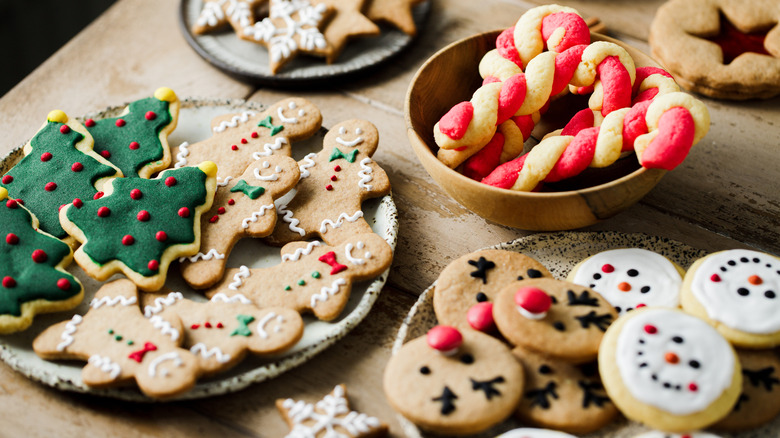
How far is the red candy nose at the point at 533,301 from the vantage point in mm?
804

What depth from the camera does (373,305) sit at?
3.24 ft

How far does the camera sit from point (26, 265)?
36.9 inches

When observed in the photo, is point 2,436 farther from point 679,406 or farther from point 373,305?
point 679,406

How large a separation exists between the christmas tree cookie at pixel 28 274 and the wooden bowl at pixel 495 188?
1.80 feet

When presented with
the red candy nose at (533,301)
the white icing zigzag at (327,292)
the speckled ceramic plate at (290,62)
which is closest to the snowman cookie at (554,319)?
the red candy nose at (533,301)

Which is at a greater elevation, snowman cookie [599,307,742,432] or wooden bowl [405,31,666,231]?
wooden bowl [405,31,666,231]

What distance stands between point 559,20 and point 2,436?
1.00m

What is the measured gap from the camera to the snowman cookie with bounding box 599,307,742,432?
2.41 feet

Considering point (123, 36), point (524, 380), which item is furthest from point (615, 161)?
point (123, 36)

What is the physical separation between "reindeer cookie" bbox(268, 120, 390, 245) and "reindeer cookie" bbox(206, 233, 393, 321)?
0.13 feet

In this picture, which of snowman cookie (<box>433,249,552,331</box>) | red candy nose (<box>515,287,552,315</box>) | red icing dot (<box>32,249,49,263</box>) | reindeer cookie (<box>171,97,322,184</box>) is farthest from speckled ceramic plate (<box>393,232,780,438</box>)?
red icing dot (<box>32,249,49,263</box>)

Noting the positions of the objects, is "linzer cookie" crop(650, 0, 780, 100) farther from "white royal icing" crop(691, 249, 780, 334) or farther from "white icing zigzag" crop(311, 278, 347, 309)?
"white icing zigzag" crop(311, 278, 347, 309)

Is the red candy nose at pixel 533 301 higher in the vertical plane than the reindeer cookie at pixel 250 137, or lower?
higher

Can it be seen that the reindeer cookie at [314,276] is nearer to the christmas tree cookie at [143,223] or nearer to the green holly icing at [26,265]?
the christmas tree cookie at [143,223]
